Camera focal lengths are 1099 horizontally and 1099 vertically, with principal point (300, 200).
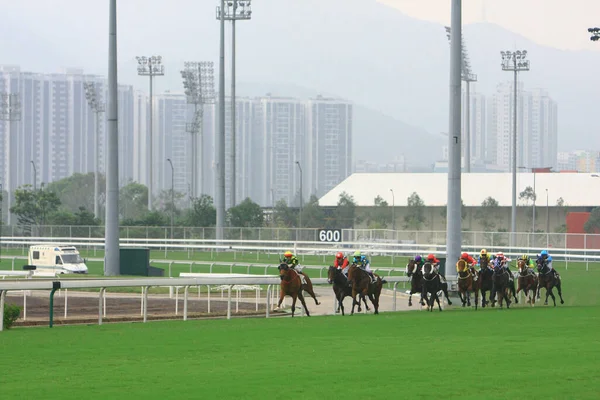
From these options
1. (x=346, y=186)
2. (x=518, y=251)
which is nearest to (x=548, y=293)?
(x=518, y=251)

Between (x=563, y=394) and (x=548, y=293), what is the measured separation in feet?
61.9

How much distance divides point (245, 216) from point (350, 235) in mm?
19980

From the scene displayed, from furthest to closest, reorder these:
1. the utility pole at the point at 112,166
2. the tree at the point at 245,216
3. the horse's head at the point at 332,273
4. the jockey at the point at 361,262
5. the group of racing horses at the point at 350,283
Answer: the tree at the point at 245,216
the utility pole at the point at 112,166
the jockey at the point at 361,262
the horse's head at the point at 332,273
the group of racing horses at the point at 350,283

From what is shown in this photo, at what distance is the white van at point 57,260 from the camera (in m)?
42.4

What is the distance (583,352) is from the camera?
13461mm

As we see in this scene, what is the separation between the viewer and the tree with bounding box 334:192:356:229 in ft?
304

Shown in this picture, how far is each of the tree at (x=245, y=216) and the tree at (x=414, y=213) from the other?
1540cm

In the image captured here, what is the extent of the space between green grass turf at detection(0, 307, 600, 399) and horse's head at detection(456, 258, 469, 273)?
7.14m

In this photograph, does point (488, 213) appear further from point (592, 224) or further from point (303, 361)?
point (303, 361)

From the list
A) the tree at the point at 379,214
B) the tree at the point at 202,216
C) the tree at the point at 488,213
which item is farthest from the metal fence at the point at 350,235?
the tree at the point at 379,214

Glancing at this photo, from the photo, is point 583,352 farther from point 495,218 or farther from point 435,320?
point 495,218

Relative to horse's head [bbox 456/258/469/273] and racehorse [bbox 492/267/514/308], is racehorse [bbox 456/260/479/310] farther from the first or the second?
racehorse [bbox 492/267/514/308]

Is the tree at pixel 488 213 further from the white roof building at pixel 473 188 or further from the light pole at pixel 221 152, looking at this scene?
the light pole at pixel 221 152

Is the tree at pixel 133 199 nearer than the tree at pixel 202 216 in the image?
No
